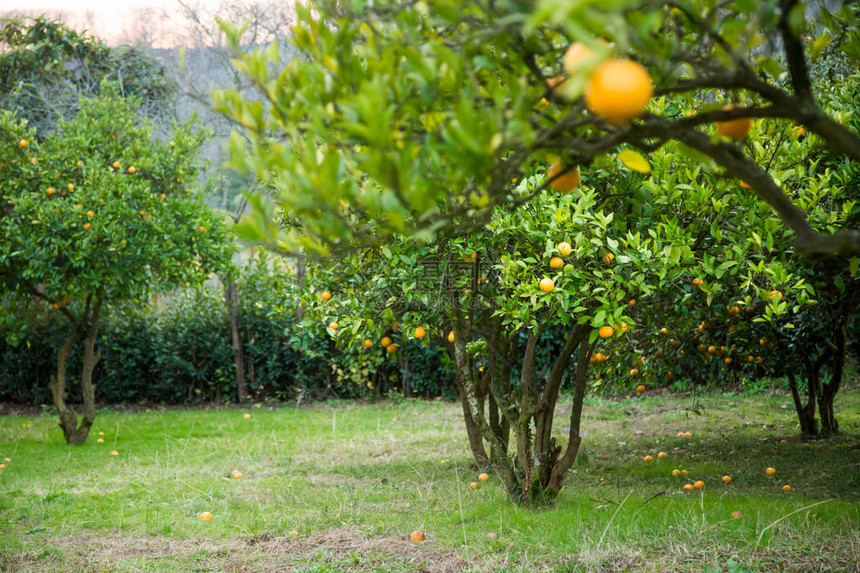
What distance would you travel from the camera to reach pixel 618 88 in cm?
117

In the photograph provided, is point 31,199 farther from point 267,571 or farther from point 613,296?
point 613,296

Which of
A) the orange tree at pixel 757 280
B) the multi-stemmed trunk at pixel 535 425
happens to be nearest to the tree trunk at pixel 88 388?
the multi-stemmed trunk at pixel 535 425

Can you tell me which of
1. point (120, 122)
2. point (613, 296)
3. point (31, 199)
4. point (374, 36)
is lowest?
point (613, 296)

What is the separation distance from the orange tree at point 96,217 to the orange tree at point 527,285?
3338mm

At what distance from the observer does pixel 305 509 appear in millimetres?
4691

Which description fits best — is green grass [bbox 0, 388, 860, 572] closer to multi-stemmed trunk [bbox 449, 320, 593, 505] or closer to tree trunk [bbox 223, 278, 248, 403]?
multi-stemmed trunk [bbox 449, 320, 593, 505]

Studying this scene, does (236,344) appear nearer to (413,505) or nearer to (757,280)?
(413,505)

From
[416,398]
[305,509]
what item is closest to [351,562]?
[305,509]

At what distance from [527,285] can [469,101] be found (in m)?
2.27

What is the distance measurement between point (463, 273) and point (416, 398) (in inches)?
295

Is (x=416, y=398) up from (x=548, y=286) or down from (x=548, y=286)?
down

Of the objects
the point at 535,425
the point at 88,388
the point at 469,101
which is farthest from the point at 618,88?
the point at 88,388

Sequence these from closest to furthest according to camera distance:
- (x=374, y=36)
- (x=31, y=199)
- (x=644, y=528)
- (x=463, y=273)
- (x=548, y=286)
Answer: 1. (x=374, y=36)
2. (x=548, y=286)
3. (x=644, y=528)
4. (x=463, y=273)
5. (x=31, y=199)

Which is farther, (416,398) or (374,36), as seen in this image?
(416,398)
